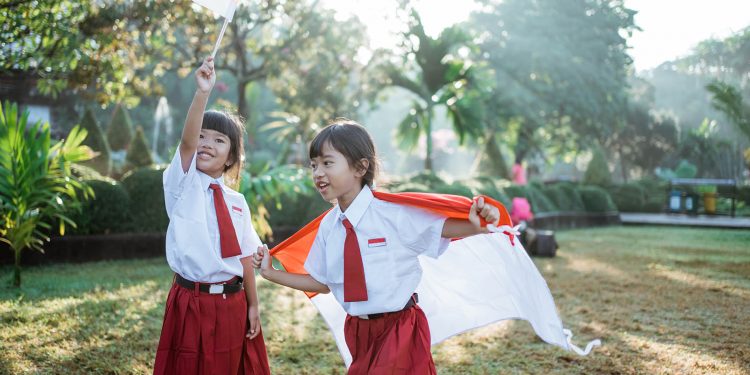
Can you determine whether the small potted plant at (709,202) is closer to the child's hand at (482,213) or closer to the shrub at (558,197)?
the shrub at (558,197)

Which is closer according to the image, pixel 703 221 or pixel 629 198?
pixel 703 221

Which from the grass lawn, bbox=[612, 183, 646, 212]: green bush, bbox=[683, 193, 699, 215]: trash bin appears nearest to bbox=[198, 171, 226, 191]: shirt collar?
the grass lawn

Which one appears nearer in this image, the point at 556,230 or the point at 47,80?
the point at 47,80

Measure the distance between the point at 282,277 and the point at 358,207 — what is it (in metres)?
0.47

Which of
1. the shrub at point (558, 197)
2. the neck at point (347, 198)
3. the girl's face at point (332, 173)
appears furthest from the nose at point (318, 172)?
the shrub at point (558, 197)

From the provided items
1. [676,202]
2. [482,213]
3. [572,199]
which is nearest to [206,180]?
[482,213]

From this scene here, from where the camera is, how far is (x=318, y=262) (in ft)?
8.60

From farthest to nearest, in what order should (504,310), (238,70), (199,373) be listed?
(238,70), (504,310), (199,373)

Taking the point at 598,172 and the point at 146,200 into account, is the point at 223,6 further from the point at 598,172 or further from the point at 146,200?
the point at 598,172

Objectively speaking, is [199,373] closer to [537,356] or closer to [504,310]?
[504,310]

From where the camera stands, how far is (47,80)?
6.35 meters

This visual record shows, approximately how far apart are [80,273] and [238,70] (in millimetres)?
6973

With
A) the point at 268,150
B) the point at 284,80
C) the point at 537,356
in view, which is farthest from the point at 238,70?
the point at 268,150

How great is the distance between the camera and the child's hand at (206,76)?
2.38 metres
